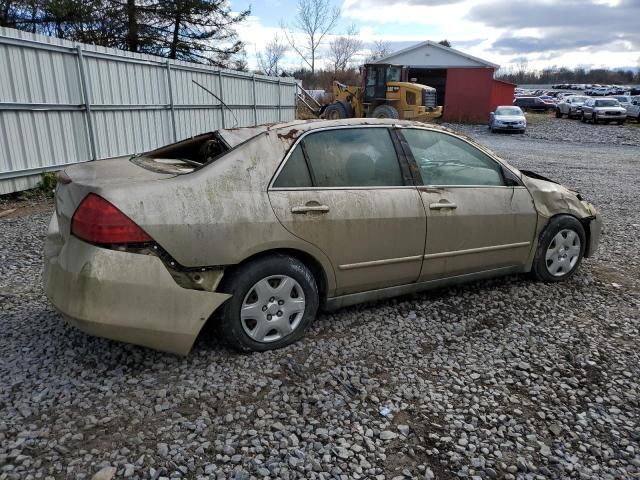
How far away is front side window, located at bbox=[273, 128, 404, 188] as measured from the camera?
327 cm

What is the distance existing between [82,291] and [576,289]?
4.11 metres

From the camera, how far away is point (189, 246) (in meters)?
2.83

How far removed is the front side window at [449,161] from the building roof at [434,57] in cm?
3439

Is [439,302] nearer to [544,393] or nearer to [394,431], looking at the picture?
[544,393]

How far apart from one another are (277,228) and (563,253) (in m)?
2.95

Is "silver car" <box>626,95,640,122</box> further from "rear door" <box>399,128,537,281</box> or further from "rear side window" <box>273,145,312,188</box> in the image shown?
"rear side window" <box>273,145,312,188</box>

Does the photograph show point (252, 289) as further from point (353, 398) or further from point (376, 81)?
point (376, 81)

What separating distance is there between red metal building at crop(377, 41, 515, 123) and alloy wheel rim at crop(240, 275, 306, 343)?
111 ft

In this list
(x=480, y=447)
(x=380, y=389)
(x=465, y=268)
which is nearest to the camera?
(x=480, y=447)

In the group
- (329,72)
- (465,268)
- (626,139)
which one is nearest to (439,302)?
(465,268)

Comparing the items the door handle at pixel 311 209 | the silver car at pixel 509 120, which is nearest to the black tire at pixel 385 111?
the silver car at pixel 509 120

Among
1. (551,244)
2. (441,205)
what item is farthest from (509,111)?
(441,205)

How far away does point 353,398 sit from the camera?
9.20 feet

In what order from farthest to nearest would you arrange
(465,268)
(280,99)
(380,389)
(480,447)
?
(280,99)
(465,268)
(380,389)
(480,447)
